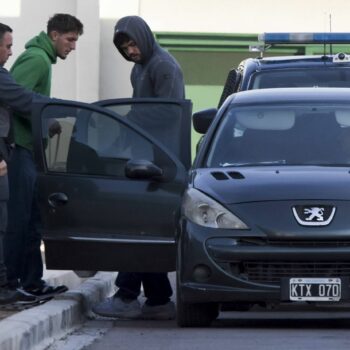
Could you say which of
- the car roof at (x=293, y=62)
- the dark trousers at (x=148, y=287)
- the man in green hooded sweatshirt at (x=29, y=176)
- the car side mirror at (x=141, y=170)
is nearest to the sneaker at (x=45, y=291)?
the man in green hooded sweatshirt at (x=29, y=176)

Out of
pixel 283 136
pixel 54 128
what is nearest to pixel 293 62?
pixel 283 136

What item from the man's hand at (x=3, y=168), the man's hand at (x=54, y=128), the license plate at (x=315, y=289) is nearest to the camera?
the license plate at (x=315, y=289)

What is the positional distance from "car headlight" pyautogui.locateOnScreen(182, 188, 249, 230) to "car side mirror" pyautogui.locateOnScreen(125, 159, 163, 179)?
549 mm

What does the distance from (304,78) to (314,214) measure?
413 centimetres

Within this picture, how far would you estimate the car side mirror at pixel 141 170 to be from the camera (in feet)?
34.3

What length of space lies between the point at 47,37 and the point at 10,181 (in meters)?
1.19

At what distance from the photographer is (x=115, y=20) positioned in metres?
22.1

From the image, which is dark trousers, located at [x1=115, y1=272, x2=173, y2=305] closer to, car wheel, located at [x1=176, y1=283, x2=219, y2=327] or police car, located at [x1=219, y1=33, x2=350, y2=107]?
car wheel, located at [x1=176, y1=283, x2=219, y2=327]

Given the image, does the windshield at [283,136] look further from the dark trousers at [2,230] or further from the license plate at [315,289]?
the dark trousers at [2,230]

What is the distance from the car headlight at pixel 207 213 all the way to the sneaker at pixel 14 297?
128 cm

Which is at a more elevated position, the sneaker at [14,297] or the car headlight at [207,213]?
the car headlight at [207,213]

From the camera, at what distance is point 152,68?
11.6m

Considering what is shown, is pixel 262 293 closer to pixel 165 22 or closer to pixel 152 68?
pixel 152 68

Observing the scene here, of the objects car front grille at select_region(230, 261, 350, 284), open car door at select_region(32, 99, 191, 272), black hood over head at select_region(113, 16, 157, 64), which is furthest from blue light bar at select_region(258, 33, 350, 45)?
car front grille at select_region(230, 261, 350, 284)
